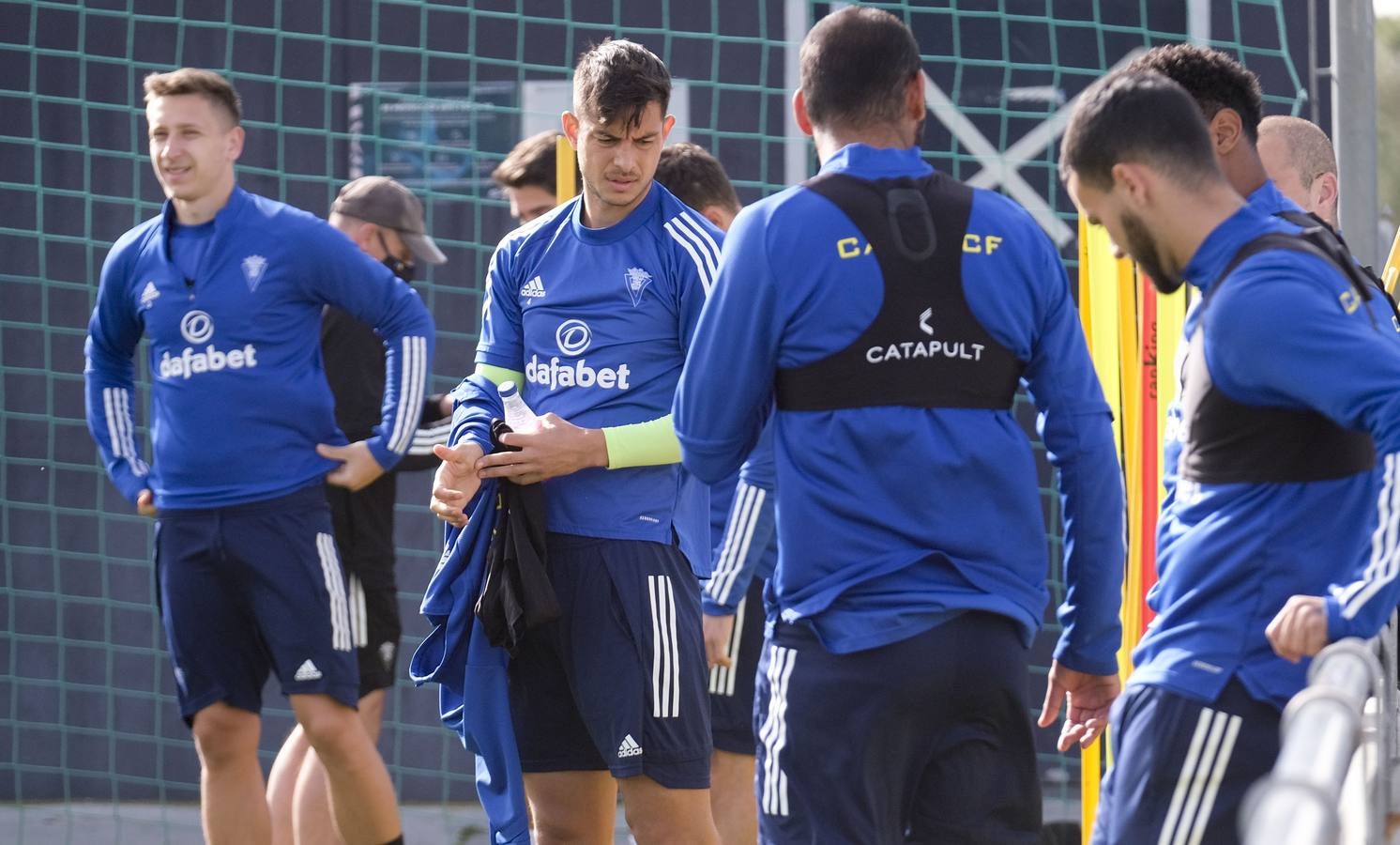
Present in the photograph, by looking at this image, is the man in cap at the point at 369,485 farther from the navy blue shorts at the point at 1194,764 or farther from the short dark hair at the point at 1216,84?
the navy blue shorts at the point at 1194,764

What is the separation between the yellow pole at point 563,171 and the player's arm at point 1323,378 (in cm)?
262

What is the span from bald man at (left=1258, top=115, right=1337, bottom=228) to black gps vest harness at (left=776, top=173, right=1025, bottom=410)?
1308 mm

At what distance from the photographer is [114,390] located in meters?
4.95

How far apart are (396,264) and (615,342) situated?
7.62 ft

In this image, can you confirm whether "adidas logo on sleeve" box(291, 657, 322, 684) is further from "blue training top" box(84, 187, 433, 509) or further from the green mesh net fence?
the green mesh net fence

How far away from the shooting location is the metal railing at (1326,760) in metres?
1.25

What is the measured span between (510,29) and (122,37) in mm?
1394

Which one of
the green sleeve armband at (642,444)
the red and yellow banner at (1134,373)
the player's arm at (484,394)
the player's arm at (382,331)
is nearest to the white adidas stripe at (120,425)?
the player's arm at (382,331)

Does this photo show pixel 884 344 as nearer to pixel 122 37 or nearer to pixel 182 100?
pixel 182 100

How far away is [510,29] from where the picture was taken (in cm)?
634

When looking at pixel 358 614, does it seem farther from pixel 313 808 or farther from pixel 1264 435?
pixel 1264 435

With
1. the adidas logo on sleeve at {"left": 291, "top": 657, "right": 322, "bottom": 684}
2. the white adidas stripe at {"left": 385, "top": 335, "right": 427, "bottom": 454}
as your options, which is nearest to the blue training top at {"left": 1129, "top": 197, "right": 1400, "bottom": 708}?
the adidas logo on sleeve at {"left": 291, "top": 657, "right": 322, "bottom": 684}

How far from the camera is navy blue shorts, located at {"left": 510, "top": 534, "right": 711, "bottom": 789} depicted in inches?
135

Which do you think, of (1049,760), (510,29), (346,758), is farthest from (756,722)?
(510,29)
